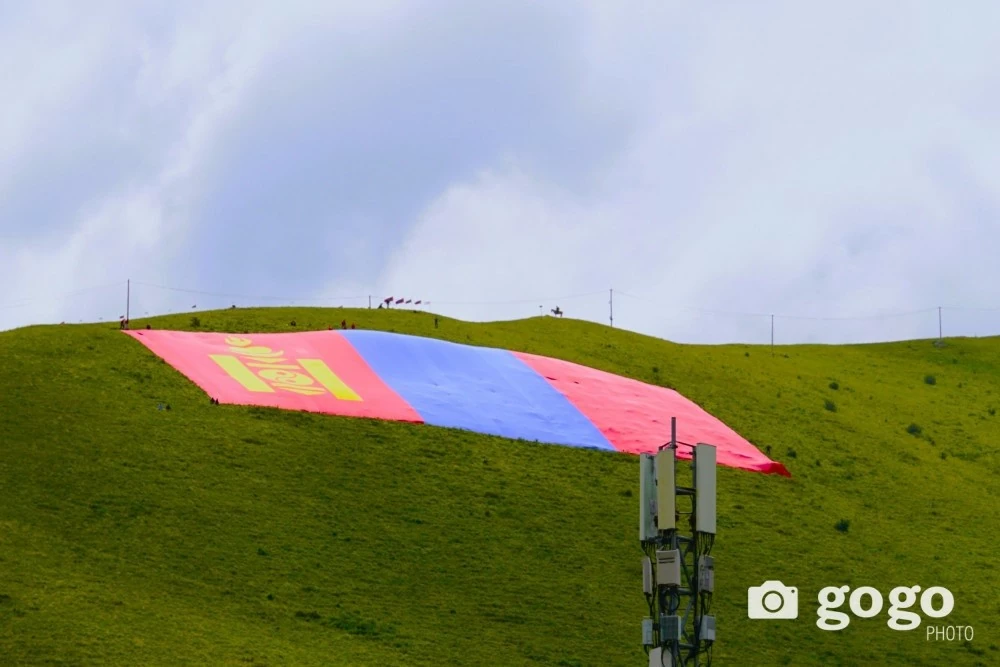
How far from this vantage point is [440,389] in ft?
176

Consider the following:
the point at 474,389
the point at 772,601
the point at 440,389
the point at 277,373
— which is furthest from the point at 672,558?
the point at 474,389

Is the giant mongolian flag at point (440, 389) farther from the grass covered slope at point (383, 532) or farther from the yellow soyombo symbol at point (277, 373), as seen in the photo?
the grass covered slope at point (383, 532)

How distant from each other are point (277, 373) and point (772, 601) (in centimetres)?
1835

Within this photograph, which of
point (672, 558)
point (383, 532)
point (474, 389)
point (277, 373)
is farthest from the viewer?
point (474, 389)

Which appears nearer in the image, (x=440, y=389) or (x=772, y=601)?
(x=772, y=601)

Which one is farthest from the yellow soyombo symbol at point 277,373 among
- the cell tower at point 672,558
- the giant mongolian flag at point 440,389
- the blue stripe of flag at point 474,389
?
the cell tower at point 672,558

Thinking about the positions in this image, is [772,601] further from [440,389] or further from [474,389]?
[440,389]

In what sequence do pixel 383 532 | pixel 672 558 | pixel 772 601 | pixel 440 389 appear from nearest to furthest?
pixel 672 558 < pixel 772 601 < pixel 383 532 < pixel 440 389

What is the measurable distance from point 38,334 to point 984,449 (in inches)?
1348

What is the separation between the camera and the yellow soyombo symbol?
168ft

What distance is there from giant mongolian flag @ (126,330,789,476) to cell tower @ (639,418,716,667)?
Result: 2596cm

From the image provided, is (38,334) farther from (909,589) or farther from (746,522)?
(909,589)

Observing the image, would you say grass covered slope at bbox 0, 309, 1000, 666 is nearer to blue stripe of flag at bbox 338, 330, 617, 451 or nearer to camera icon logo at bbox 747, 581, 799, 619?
camera icon logo at bbox 747, 581, 799, 619

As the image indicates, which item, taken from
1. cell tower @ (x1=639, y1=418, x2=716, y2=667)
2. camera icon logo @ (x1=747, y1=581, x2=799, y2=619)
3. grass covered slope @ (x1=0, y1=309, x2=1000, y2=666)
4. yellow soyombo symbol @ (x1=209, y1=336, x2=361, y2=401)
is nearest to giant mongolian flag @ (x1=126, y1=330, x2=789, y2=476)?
yellow soyombo symbol @ (x1=209, y1=336, x2=361, y2=401)
